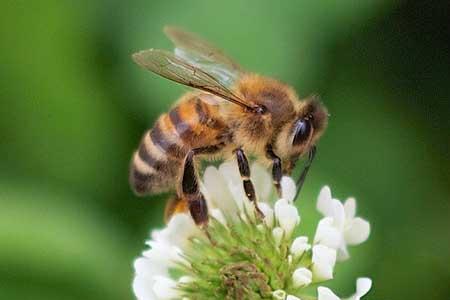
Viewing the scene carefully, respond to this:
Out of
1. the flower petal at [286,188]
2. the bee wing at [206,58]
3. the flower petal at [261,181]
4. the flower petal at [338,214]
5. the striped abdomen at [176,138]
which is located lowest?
the flower petal at [338,214]

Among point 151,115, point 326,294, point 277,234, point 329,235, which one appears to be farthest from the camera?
point 151,115

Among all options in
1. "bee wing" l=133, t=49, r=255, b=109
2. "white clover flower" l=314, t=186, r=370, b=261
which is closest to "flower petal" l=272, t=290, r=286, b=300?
"white clover flower" l=314, t=186, r=370, b=261

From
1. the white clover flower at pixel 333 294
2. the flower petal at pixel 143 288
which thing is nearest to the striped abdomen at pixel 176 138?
the flower petal at pixel 143 288

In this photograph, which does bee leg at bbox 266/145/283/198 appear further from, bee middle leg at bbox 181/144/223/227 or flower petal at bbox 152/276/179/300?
flower petal at bbox 152/276/179/300

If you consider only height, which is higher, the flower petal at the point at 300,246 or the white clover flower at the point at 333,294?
the flower petal at the point at 300,246

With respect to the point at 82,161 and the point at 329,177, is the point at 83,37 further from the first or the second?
the point at 329,177

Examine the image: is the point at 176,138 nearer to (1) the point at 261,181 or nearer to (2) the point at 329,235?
(1) the point at 261,181

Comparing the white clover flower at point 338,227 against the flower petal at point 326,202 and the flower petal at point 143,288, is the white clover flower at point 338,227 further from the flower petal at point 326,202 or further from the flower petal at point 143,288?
the flower petal at point 143,288

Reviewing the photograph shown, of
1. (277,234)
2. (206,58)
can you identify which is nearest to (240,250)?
(277,234)

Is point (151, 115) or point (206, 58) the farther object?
point (151, 115)
